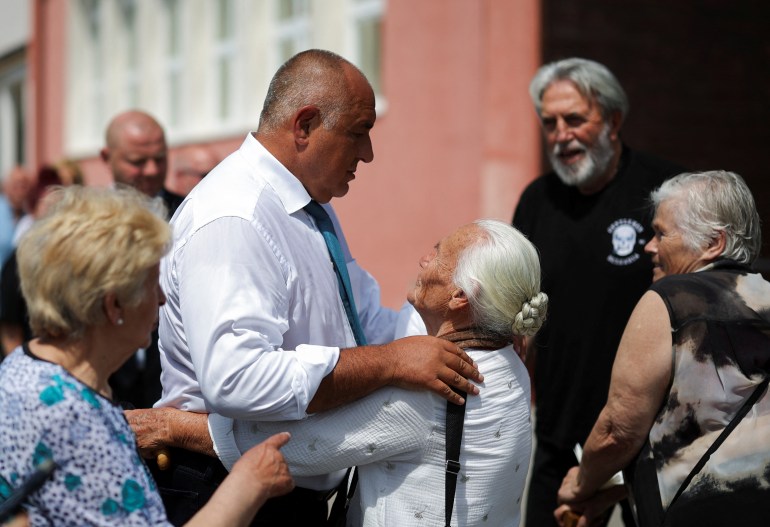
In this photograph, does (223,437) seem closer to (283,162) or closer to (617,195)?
(283,162)

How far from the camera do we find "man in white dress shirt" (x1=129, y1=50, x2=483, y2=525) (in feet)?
7.97

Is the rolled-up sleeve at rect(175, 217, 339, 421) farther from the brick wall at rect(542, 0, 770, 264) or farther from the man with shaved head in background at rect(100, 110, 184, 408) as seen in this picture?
the brick wall at rect(542, 0, 770, 264)

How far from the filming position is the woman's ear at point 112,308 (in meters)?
2.09

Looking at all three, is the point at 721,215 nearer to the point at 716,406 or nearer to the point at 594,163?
the point at 716,406

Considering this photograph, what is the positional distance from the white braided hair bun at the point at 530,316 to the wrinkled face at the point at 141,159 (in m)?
2.96

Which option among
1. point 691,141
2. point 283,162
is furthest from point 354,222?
point 283,162

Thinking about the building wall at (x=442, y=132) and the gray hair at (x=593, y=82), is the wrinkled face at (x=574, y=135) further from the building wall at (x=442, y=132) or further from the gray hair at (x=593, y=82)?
the building wall at (x=442, y=132)

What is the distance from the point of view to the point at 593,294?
3.96 m

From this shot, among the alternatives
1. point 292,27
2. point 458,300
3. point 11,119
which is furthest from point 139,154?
point 11,119

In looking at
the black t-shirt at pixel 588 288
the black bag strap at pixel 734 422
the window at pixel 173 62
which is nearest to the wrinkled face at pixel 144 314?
the black bag strap at pixel 734 422

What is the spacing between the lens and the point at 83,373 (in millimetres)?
2096

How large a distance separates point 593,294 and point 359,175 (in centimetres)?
619

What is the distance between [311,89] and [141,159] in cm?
262

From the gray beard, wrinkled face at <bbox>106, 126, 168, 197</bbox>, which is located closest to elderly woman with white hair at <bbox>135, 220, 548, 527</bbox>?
the gray beard
